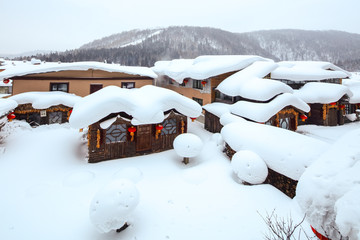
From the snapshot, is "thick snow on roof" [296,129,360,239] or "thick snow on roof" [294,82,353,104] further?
"thick snow on roof" [294,82,353,104]

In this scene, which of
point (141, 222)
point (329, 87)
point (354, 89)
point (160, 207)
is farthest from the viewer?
point (354, 89)

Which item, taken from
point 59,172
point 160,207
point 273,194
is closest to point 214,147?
point 273,194

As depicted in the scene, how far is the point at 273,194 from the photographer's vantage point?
830 cm

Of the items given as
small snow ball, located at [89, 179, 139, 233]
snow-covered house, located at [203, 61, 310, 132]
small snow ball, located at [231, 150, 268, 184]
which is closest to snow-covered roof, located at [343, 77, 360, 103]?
snow-covered house, located at [203, 61, 310, 132]

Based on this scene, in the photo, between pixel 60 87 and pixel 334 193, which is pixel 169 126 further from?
pixel 60 87

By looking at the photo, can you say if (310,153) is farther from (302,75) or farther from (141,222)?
(302,75)

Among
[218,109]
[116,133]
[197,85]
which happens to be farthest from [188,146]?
[197,85]

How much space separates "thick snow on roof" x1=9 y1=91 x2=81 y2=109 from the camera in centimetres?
1708

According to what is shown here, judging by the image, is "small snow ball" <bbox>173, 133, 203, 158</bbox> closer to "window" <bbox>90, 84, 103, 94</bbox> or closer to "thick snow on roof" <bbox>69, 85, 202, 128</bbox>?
"thick snow on roof" <bbox>69, 85, 202, 128</bbox>

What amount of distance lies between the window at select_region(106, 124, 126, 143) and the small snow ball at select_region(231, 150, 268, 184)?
7.10 metres

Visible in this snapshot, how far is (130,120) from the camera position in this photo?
485 inches

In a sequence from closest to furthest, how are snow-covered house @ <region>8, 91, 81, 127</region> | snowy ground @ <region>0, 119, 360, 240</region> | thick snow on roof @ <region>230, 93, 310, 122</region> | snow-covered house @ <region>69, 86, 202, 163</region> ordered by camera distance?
snowy ground @ <region>0, 119, 360, 240</region>
snow-covered house @ <region>69, 86, 202, 163</region>
thick snow on roof @ <region>230, 93, 310, 122</region>
snow-covered house @ <region>8, 91, 81, 127</region>

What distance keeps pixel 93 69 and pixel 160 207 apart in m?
17.5

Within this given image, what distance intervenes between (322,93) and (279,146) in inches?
558
